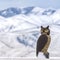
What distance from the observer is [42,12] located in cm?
834

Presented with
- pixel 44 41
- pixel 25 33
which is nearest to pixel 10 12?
pixel 25 33

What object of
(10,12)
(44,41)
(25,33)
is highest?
(44,41)

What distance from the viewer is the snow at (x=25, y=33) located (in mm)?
8320

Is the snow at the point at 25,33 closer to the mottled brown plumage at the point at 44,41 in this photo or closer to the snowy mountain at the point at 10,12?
the snowy mountain at the point at 10,12

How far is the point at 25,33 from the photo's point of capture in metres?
8.66

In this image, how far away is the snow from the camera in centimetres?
832

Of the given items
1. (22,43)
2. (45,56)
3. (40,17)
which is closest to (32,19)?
(40,17)

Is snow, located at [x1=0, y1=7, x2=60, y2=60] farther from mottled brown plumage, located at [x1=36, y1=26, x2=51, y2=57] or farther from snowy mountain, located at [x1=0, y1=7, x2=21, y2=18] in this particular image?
mottled brown plumage, located at [x1=36, y1=26, x2=51, y2=57]

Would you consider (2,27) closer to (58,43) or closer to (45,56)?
(58,43)

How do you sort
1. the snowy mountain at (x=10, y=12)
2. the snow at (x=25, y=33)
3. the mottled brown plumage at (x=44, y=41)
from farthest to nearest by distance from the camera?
the snow at (x=25, y=33)
the snowy mountain at (x=10, y=12)
the mottled brown plumage at (x=44, y=41)

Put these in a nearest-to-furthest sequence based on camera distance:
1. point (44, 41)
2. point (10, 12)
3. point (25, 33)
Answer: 1. point (44, 41)
2. point (10, 12)
3. point (25, 33)

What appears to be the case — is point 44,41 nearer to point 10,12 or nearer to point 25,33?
point 10,12

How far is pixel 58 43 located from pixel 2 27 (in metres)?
1.97

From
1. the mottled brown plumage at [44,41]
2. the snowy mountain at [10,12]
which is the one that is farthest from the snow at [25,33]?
the mottled brown plumage at [44,41]
